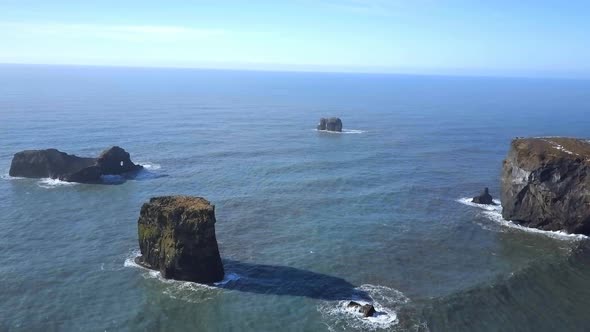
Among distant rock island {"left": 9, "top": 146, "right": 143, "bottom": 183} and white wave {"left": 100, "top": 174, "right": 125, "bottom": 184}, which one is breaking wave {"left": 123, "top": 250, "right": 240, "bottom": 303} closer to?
white wave {"left": 100, "top": 174, "right": 125, "bottom": 184}

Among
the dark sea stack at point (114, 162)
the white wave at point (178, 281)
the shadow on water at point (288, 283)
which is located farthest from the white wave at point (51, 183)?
the shadow on water at point (288, 283)

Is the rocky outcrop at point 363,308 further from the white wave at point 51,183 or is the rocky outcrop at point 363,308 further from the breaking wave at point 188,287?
the white wave at point 51,183

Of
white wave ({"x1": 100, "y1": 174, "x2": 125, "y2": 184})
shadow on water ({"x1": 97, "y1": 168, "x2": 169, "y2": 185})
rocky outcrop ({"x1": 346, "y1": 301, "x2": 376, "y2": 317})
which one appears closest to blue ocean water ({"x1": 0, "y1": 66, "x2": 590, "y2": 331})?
rocky outcrop ({"x1": 346, "y1": 301, "x2": 376, "y2": 317})

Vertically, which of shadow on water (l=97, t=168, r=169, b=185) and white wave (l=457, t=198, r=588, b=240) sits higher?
white wave (l=457, t=198, r=588, b=240)

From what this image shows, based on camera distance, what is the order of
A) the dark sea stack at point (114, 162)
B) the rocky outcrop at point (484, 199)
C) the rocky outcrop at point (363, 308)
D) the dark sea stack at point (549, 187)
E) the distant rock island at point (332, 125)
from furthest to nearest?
the distant rock island at point (332, 125)
the dark sea stack at point (114, 162)
the rocky outcrop at point (484, 199)
the dark sea stack at point (549, 187)
the rocky outcrop at point (363, 308)

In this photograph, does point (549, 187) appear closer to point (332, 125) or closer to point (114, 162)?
point (114, 162)

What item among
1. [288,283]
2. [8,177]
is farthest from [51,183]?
[288,283]
